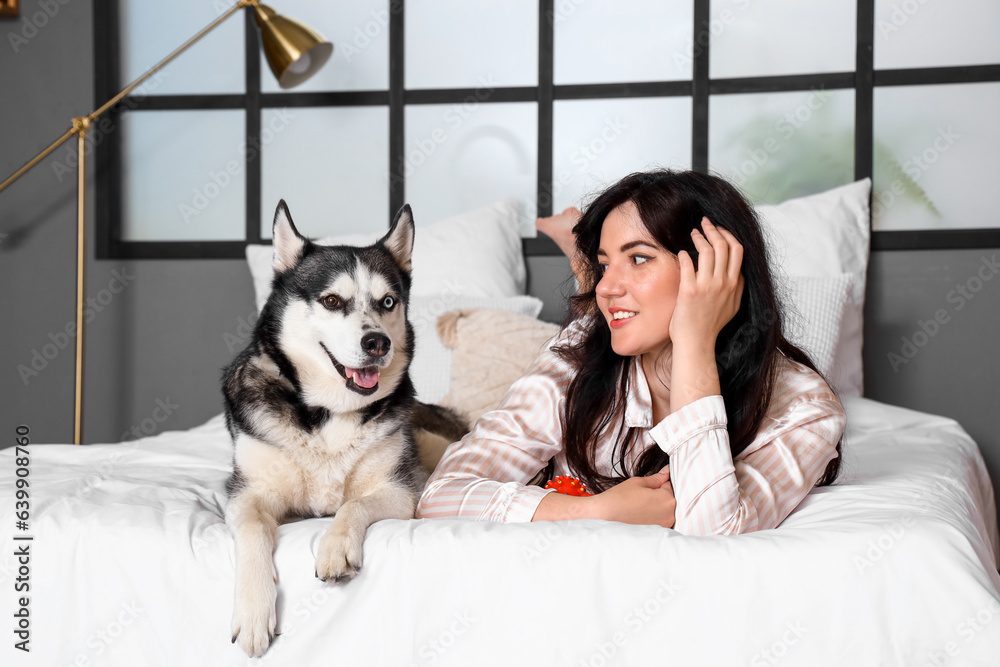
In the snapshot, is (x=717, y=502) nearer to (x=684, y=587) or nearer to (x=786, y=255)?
(x=684, y=587)

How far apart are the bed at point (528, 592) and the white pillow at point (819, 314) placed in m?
1.08

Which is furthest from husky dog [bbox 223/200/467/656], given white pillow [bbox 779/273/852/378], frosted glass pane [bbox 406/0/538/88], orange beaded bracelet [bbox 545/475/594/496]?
frosted glass pane [bbox 406/0/538/88]

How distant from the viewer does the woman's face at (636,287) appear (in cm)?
141

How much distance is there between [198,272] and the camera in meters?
3.41

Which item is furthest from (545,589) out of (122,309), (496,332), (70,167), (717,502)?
(70,167)

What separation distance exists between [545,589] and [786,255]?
1.96 m
